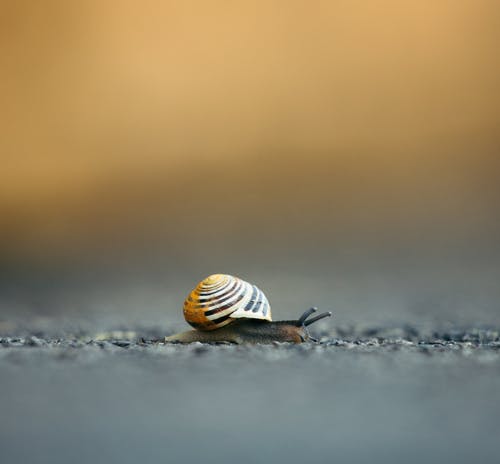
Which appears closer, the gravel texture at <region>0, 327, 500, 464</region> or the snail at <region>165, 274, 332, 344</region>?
the gravel texture at <region>0, 327, 500, 464</region>

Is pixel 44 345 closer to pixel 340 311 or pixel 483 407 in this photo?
pixel 483 407

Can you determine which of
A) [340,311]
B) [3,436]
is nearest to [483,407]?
[3,436]

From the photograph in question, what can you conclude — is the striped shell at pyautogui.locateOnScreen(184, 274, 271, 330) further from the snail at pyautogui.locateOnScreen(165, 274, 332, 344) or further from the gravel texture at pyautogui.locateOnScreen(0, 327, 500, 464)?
the gravel texture at pyautogui.locateOnScreen(0, 327, 500, 464)

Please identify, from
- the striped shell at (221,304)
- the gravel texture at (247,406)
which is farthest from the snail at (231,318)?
the gravel texture at (247,406)

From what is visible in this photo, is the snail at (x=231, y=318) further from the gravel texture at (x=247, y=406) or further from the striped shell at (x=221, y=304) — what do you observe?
the gravel texture at (x=247, y=406)

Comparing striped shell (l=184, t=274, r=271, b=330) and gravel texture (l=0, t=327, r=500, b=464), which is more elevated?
striped shell (l=184, t=274, r=271, b=330)

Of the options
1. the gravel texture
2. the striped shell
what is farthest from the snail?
the gravel texture

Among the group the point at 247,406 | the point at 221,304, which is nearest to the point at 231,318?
the point at 221,304
